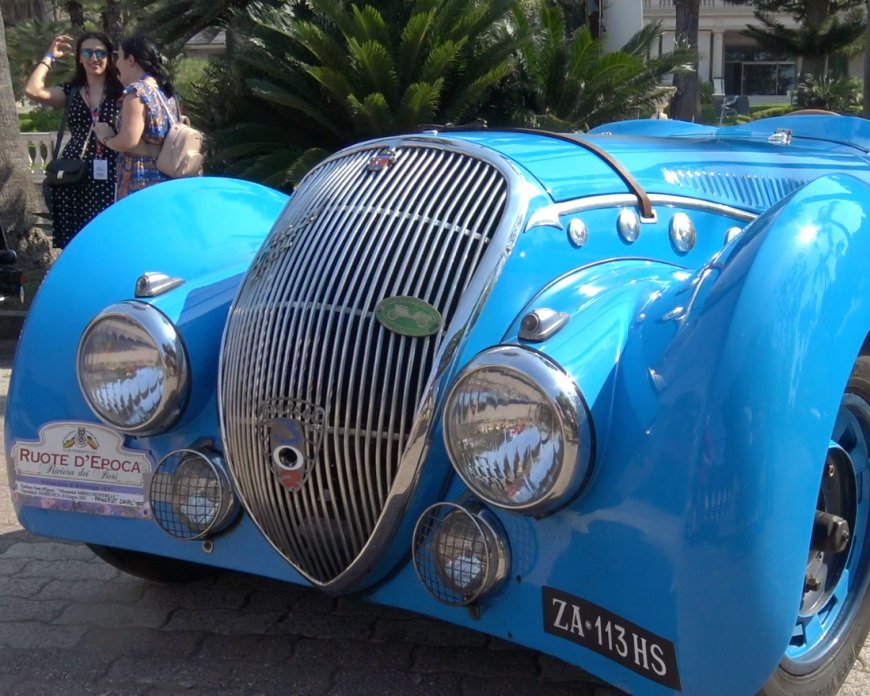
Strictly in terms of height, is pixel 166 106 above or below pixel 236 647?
above

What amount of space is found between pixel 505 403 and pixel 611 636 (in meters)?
0.49

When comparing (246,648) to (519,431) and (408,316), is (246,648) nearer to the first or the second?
(408,316)

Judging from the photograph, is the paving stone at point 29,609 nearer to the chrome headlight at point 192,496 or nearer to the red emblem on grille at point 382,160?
the chrome headlight at point 192,496

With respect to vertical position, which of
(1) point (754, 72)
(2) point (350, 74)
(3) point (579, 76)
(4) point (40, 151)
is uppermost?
(2) point (350, 74)

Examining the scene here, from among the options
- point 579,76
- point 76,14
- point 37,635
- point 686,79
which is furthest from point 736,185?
point 686,79

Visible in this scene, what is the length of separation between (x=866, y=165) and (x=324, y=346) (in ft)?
7.91

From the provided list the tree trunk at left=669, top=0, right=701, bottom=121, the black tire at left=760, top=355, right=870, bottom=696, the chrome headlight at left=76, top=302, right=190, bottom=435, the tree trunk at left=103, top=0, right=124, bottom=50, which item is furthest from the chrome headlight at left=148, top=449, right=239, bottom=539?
the tree trunk at left=669, top=0, right=701, bottom=121

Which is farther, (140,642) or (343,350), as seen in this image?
(140,642)

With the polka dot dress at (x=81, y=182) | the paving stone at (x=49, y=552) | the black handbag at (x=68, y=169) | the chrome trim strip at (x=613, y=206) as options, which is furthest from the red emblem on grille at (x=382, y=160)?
the black handbag at (x=68, y=169)

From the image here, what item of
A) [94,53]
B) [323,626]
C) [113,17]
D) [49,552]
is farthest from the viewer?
[113,17]

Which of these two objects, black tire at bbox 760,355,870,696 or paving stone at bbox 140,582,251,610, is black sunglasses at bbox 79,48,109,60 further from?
black tire at bbox 760,355,870,696

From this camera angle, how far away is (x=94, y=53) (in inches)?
226

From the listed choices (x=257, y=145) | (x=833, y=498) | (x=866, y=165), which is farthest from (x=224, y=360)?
(x=257, y=145)

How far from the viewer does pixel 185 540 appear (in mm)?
2645
